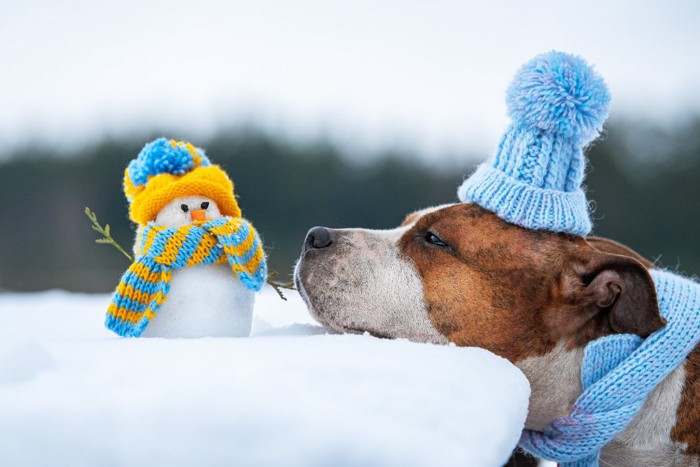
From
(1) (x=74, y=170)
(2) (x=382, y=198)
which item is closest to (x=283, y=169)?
(2) (x=382, y=198)

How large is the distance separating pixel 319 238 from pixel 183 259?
1.34 ft

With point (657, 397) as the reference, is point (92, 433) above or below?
above

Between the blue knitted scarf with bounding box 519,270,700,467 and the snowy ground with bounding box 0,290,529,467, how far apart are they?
0.49 m

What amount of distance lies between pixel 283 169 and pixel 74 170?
4617mm

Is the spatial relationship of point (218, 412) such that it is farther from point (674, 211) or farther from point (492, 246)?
point (674, 211)

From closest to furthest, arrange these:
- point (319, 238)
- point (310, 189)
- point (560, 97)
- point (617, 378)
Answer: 1. point (617, 378)
2. point (560, 97)
3. point (319, 238)
4. point (310, 189)

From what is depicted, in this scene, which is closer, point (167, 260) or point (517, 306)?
point (167, 260)

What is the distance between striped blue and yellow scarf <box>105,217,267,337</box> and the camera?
178cm

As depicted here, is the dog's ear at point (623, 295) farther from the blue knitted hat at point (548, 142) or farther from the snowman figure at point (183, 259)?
the snowman figure at point (183, 259)

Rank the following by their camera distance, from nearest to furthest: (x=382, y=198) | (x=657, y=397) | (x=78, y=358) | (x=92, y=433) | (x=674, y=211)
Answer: (x=92, y=433) → (x=78, y=358) → (x=657, y=397) → (x=382, y=198) → (x=674, y=211)

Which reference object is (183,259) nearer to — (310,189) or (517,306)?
(517,306)

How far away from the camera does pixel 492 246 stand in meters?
1.97

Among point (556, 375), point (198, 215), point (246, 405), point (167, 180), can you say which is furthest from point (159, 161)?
point (556, 375)

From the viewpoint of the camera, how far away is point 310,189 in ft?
44.7
